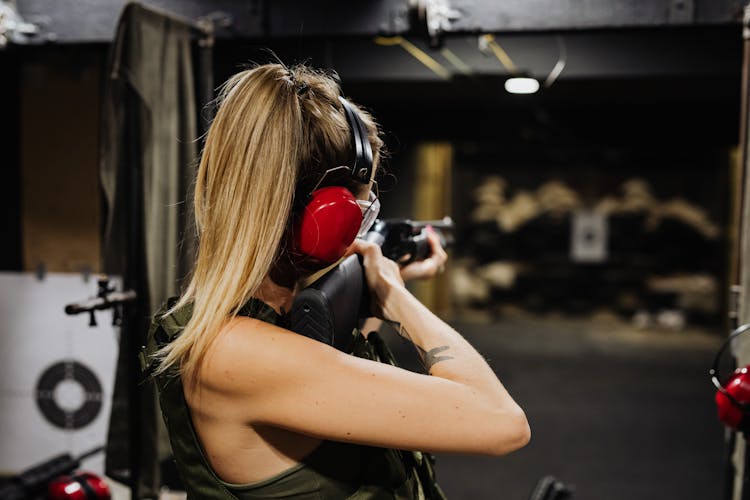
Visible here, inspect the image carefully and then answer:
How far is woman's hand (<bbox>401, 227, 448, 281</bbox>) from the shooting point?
4.75ft

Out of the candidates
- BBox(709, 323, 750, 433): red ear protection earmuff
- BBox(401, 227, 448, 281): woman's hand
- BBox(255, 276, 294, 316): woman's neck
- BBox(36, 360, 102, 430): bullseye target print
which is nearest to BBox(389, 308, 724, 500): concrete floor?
BBox(36, 360, 102, 430): bullseye target print

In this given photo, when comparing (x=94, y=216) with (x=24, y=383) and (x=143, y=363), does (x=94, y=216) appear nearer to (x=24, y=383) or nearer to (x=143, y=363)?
(x=24, y=383)

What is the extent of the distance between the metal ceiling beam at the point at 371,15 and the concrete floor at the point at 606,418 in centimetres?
222

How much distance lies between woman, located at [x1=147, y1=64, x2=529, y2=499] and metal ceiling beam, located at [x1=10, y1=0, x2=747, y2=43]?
125cm

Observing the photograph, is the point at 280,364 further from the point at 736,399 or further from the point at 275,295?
the point at 736,399

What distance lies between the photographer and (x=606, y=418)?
4.48 meters

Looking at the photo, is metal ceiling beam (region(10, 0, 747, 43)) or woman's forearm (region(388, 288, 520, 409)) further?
metal ceiling beam (region(10, 0, 747, 43))

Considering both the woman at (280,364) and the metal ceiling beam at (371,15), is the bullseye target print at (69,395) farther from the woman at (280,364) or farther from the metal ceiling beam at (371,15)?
the woman at (280,364)

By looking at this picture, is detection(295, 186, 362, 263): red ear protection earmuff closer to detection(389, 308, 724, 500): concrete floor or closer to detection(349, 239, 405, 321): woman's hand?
detection(349, 239, 405, 321): woman's hand

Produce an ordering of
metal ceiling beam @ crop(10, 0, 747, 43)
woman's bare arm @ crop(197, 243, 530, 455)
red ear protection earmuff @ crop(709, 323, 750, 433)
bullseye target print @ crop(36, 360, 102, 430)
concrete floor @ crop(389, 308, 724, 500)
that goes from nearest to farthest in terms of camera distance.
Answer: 1. woman's bare arm @ crop(197, 243, 530, 455)
2. red ear protection earmuff @ crop(709, 323, 750, 433)
3. metal ceiling beam @ crop(10, 0, 747, 43)
4. bullseye target print @ crop(36, 360, 102, 430)
5. concrete floor @ crop(389, 308, 724, 500)

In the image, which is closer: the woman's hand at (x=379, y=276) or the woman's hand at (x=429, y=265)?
the woman's hand at (x=379, y=276)

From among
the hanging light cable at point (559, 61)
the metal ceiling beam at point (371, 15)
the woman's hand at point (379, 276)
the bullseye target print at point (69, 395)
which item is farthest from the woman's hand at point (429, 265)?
the hanging light cable at point (559, 61)

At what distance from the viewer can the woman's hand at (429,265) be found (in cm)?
145

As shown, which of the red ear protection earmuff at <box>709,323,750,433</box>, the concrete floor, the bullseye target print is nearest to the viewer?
the red ear protection earmuff at <box>709,323,750,433</box>
